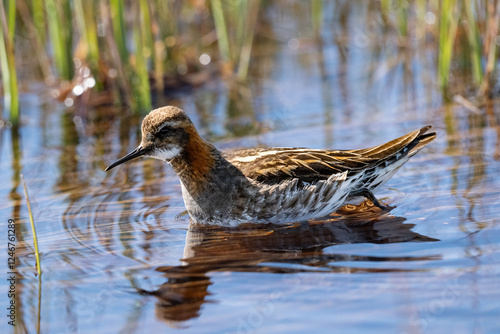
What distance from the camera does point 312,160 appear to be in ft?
20.0

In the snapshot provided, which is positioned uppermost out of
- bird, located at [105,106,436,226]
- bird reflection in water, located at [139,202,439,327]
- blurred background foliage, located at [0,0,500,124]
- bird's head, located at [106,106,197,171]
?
blurred background foliage, located at [0,0,500,124]

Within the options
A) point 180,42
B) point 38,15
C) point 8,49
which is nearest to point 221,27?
point 180,42

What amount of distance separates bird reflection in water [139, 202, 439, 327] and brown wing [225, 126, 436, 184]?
1.39ft

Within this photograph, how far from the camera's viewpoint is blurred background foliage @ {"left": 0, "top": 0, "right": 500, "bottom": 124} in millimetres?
8352

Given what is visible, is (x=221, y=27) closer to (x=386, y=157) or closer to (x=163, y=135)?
(x=163, y=135)

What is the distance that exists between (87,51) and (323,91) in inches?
129

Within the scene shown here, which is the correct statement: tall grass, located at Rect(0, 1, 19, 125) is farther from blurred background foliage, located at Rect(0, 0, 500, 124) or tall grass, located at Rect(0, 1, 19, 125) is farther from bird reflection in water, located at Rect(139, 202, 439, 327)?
bird reflection in water, located at Rect(139, 202, 439, 327)

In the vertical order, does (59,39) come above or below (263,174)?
above

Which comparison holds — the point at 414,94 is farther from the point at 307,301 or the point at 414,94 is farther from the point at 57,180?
the point at 307,301

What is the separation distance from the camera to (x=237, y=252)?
5410 mm

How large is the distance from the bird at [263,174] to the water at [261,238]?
0.15 m

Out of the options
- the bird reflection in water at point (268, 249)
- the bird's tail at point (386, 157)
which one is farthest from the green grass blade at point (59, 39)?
the bird's tail at point (386, 157)

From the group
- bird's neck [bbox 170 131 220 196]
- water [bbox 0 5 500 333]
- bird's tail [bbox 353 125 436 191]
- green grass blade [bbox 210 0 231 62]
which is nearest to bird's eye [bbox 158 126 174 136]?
bird's neck [bbox 170 131 220 196]

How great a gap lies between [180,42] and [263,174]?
6.37m
